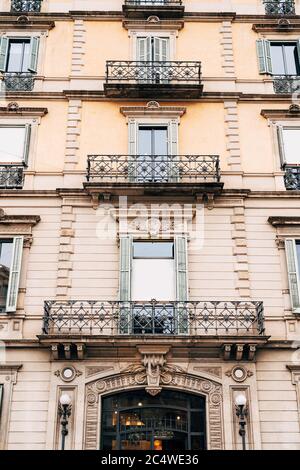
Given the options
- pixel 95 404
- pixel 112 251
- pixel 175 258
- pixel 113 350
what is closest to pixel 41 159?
pixel 112 251

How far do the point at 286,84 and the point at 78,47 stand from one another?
728 centimetres

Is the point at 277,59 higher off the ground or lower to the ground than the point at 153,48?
lower

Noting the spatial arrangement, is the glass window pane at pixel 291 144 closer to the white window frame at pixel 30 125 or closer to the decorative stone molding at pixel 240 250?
the decorative stone molding at pixel 240 250

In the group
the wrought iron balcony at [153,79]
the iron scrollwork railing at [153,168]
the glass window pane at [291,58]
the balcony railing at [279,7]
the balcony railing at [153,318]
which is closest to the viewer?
the balcony railing at [153,318]

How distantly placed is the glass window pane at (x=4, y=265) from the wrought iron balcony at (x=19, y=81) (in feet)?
18.6

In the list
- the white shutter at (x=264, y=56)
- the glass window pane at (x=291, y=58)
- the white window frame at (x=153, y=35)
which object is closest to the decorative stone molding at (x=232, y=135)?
the white shutter at (x=264, y=56)

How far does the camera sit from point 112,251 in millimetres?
16281

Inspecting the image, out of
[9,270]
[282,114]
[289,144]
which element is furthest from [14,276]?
[282,114]

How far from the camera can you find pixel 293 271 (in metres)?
15.8

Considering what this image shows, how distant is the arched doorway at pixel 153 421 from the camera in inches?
563

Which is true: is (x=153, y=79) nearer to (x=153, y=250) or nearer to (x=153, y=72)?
(x=153, y=72)

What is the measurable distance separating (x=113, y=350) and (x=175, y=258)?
3.17 m

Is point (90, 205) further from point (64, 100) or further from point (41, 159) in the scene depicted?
point (64, 100)

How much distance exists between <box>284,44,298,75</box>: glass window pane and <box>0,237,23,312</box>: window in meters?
10.8
